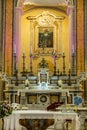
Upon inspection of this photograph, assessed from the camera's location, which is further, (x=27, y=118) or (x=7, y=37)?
(x=7, y=37)

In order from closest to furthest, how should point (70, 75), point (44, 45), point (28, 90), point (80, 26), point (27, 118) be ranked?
1. point (27, 118)
2. point (28, 90)
3. point (70, 75)
4. point (80, 26)
5. point (44, 45)

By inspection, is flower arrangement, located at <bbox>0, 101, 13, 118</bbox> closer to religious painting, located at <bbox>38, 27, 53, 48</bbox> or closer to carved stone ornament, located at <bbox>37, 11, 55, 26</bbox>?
religious painting, located at <bbox>38, 27, 53, 48</bbox>

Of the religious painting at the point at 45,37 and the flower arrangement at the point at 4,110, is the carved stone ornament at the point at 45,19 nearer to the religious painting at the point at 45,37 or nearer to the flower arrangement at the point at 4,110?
the religious painting at the point at 45,37

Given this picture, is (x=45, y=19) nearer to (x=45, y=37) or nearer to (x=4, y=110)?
(x=45, y=37)

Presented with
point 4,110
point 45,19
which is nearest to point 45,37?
point 45,19

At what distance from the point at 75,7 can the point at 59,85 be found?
12.9 ft

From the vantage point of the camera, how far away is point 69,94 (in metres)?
14.6

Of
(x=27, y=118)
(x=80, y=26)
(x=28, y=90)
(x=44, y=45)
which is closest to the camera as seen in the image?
(x=27, y=118)

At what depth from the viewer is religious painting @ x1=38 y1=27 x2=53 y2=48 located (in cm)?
1855

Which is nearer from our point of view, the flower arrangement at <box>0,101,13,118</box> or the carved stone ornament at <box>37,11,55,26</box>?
the flower arrangement at <box>0,101,13,118</box>

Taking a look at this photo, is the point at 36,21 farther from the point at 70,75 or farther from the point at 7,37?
the point at 70,75

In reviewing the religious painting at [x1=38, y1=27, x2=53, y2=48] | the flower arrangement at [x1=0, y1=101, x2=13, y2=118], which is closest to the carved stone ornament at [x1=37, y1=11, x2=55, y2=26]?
the religious painting at [x1=38, y1=27, x2=53, y2=48]

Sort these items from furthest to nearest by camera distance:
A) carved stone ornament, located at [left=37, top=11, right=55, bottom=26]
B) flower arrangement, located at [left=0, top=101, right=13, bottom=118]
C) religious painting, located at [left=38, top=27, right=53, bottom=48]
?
1. carved stone ornament, located at [left=37, top=11, right=55, bottom=26]
2. religious painting, located at [left=38, top=27, right=53, bottom=48]
3. flower arrangement, located at [left=0, top=101, right=13, bottom=118]

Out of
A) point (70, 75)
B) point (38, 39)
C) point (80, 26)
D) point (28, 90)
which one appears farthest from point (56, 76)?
point (38, 39)
